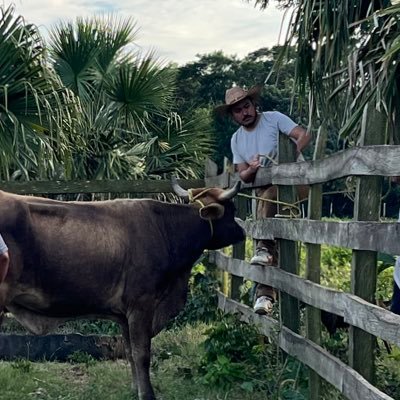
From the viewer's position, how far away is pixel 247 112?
23.8ft

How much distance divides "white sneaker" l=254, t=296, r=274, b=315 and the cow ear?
834 mm

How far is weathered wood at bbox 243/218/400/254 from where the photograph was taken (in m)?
3.96

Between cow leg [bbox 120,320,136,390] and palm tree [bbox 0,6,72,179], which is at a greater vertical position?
palm tree [bbox 0,6,72,179]

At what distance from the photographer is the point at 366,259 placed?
4.49 m

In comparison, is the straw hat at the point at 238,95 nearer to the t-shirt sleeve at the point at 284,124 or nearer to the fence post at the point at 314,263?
the t-shirt sleeve at the point at 284,124

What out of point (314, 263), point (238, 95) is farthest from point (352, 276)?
point (238, 95)

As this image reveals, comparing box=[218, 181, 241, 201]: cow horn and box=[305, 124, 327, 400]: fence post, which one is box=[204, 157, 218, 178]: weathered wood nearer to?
box=[218, 181, 241, 201]: cow horn

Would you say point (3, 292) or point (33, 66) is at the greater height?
point (33, 66)

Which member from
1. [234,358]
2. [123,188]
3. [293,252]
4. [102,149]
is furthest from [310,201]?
[102,149]

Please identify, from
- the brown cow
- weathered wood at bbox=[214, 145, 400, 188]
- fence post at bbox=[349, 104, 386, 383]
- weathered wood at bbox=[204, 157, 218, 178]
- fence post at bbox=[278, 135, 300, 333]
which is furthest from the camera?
weathered wood at bbox=[204, 157, 218, 178]

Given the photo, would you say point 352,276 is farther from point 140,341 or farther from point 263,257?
point 140,341

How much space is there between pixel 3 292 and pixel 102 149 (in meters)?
6.40

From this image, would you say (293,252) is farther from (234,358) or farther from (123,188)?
(123,188)

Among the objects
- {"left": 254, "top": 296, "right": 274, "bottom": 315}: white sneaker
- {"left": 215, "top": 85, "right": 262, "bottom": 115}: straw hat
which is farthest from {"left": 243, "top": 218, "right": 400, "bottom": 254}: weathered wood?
{"left": 215, "top": 85, "right": 262, "bottom": 115}: straw hat
